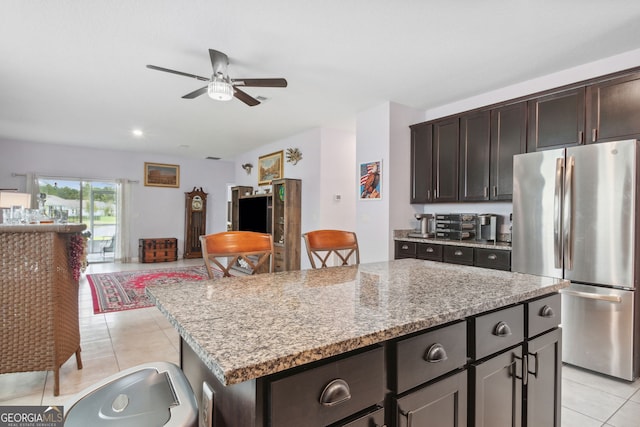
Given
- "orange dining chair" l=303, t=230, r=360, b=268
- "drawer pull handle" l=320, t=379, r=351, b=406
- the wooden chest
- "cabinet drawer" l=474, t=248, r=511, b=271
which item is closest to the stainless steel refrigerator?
"cabinet drawer" l=474, t=248, r=511, b=271

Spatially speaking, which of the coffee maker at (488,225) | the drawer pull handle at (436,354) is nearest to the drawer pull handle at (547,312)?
the drawer pull handle at (436,354)

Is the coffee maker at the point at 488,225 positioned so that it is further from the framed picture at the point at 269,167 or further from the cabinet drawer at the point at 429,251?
the framed picture at the point at 269,167

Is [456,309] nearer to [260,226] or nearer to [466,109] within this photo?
[466,109]

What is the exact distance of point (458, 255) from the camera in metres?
3.42

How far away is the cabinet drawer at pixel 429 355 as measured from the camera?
916 mm

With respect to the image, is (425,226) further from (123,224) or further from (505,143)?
(123,224)

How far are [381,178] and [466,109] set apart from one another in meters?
1.31

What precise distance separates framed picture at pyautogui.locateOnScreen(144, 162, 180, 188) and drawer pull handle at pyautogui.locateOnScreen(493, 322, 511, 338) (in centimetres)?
851

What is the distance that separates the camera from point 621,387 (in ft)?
7.77

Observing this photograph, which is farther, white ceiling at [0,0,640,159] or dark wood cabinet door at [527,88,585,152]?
dark wood cabinet door at [527,88,585,152]

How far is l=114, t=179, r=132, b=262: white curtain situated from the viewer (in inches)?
304

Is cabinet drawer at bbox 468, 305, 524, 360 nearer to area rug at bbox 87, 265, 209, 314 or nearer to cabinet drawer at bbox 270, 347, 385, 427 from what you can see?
cabinet drawer at bbox 270, 347, 385, 427

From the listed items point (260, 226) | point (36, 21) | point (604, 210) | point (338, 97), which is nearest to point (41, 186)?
point (260, 226)

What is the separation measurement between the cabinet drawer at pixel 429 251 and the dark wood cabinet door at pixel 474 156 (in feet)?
2.26
